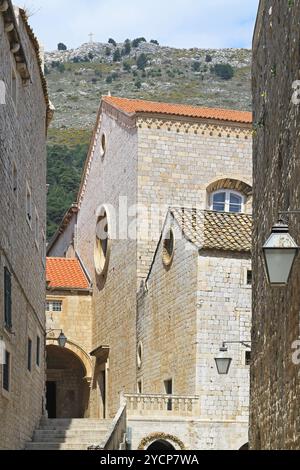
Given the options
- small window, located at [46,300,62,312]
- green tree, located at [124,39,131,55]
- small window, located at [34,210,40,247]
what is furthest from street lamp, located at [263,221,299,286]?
green tree, located at [124,39,131,55]

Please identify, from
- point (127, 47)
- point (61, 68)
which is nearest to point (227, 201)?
point (61, 68)

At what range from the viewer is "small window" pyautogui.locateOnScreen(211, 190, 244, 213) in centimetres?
3588

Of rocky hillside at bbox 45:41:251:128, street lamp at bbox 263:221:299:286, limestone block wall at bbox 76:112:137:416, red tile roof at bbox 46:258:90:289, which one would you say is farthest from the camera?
rocky hillside at bbox 45:41:251:128

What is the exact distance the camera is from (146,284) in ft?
106

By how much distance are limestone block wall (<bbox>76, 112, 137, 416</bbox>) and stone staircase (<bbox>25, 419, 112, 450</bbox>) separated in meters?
6.60

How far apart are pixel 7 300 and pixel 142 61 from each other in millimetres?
116253

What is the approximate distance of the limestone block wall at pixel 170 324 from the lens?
88.6 ft

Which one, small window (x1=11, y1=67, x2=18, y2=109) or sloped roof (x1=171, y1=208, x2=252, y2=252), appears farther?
sloped roof (x1=171, y1=208, x2=252, y2=252)

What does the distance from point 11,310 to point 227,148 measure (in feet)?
62.2

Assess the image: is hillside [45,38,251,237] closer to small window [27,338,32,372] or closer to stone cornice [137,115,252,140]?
stone cornice [137,115,252,140]

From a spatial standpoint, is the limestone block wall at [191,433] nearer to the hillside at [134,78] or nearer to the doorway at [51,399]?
the doorway at [51,399]

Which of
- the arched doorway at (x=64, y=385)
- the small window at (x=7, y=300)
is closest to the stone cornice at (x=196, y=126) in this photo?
the arched doorway at (x=64, y=385)

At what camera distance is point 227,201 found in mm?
36188

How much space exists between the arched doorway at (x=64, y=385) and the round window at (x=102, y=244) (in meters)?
4.88
